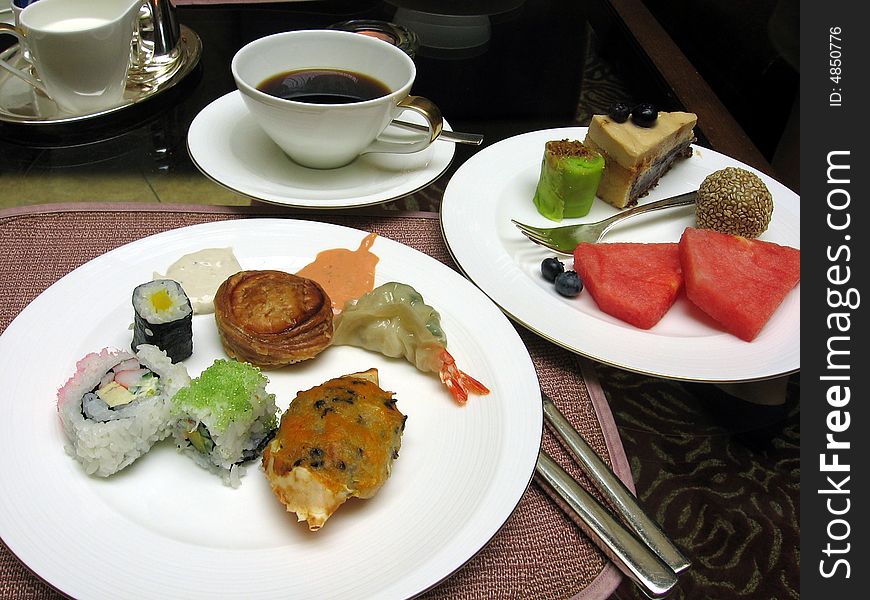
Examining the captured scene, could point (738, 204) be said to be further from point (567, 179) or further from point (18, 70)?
point (18, 70)

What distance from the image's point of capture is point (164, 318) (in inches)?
39.4

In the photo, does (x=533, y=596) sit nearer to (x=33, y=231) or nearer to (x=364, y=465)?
(x=364, y=465)

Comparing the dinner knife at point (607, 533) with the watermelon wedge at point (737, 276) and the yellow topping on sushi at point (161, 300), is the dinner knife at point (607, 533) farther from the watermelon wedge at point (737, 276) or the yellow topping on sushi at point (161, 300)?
the yellow topping on sushi at point (161, 300)

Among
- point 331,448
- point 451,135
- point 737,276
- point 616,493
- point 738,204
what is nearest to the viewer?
point 331,448

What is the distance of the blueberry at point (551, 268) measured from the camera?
1275 millimetres

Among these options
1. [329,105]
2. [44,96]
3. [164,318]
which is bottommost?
[44,96]

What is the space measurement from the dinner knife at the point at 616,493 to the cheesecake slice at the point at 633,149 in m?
0.66

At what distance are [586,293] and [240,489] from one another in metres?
0.69

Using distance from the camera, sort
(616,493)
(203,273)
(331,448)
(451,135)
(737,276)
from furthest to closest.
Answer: (451,135) → (737,276) → (203,273) → (616,493) → (331,448)

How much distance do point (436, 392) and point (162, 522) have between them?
1.30ft

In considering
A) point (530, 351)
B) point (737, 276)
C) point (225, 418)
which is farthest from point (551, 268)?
point (225, 418)

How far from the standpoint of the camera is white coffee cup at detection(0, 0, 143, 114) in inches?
56.6

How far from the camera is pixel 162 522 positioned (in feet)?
2.75

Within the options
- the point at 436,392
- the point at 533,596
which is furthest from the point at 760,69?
the point at 533,596
